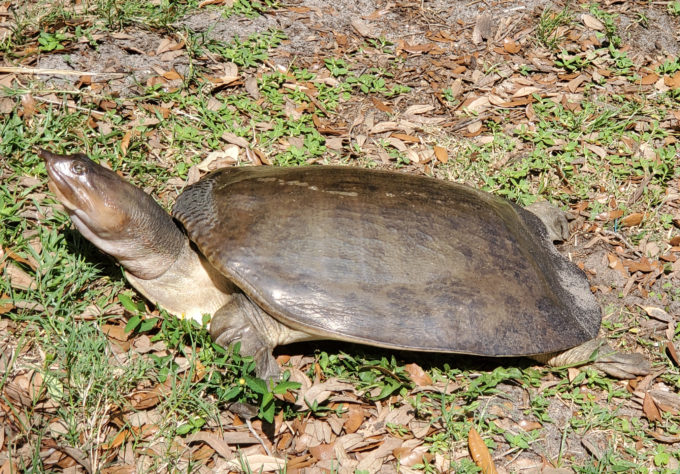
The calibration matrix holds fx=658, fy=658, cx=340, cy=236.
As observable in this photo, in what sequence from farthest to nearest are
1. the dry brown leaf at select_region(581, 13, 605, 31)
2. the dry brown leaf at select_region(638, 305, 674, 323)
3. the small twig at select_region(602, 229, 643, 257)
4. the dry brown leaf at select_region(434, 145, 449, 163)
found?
the dry brown leaf at select_region(581, 13, 605, 31) < the dry brown leaf at select_region(434, 145, 449, 163) < the small twig at select_region(602, 229, 643, 257) < the dry brown leaf at select_region(638, 305, 674, 323)

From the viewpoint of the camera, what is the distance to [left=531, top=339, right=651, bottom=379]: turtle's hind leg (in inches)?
123

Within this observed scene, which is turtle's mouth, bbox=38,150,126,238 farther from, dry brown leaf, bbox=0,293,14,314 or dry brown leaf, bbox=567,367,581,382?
dry brown leaf, bbox=567,367,581,382

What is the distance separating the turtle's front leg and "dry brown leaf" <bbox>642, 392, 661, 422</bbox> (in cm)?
169

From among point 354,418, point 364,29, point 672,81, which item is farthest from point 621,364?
point 364,29

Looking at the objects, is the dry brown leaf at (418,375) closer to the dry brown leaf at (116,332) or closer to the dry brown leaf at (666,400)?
the dry brown leaf at (666,400)

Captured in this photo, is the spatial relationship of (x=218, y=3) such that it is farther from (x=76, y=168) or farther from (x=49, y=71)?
(x=76, y=168)

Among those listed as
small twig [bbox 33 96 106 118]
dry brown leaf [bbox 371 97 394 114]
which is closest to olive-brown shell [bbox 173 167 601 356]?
small twig [bbox 33 96 106 118]

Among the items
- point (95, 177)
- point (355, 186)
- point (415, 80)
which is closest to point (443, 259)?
point (355, 186)

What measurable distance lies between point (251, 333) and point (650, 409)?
6.10ft

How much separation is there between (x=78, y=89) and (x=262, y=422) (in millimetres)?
2418

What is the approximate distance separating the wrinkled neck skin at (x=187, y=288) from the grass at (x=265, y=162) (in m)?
0.09

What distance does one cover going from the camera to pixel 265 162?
154 inches

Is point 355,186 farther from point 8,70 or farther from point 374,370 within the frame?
point 8,70

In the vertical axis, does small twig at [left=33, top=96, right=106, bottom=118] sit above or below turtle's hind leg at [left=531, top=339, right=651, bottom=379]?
above
